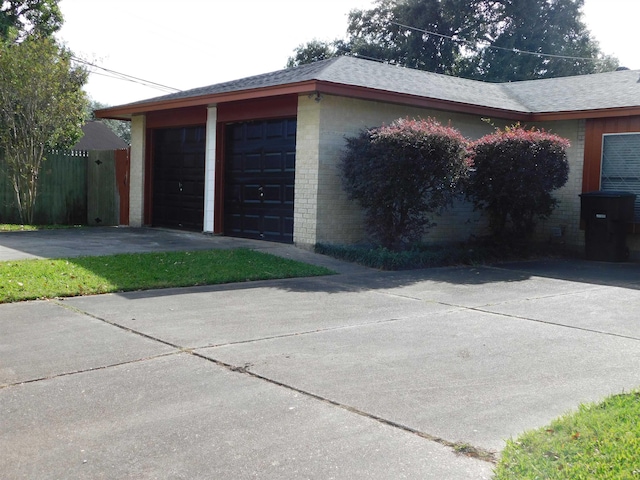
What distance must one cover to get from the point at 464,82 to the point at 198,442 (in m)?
16.0

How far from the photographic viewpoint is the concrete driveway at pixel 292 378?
3.98 metres

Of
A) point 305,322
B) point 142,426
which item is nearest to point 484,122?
point 305,322

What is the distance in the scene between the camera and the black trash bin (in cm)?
1397

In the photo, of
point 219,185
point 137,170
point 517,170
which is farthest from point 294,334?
point 137,170

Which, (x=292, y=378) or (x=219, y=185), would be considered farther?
(x=219, y=185)

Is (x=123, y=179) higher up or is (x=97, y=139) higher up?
(x=97, y=139)

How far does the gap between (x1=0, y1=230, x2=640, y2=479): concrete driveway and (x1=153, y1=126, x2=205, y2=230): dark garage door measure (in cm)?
752

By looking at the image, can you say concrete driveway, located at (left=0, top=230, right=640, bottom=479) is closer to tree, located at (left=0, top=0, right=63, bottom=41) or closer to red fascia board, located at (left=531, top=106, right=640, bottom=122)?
red fascia board, located at (left=531, top=106, right=640, bottom=122)

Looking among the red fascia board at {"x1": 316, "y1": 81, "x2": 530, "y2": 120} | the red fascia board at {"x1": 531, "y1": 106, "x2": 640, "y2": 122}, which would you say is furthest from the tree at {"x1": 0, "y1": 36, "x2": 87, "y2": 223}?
the red fascia board at {"x1": 531, "y1": 106, "x2": 640, "y2": 122}

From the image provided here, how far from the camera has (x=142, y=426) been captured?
4410 millimetres

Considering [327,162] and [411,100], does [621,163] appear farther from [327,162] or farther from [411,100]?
[327,162]

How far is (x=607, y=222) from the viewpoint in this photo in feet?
46.2

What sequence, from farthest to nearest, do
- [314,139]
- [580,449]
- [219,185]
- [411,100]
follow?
[219,185] → [411,100] → [314,139] → [580,449]

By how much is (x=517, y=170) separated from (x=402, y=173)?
266cm
